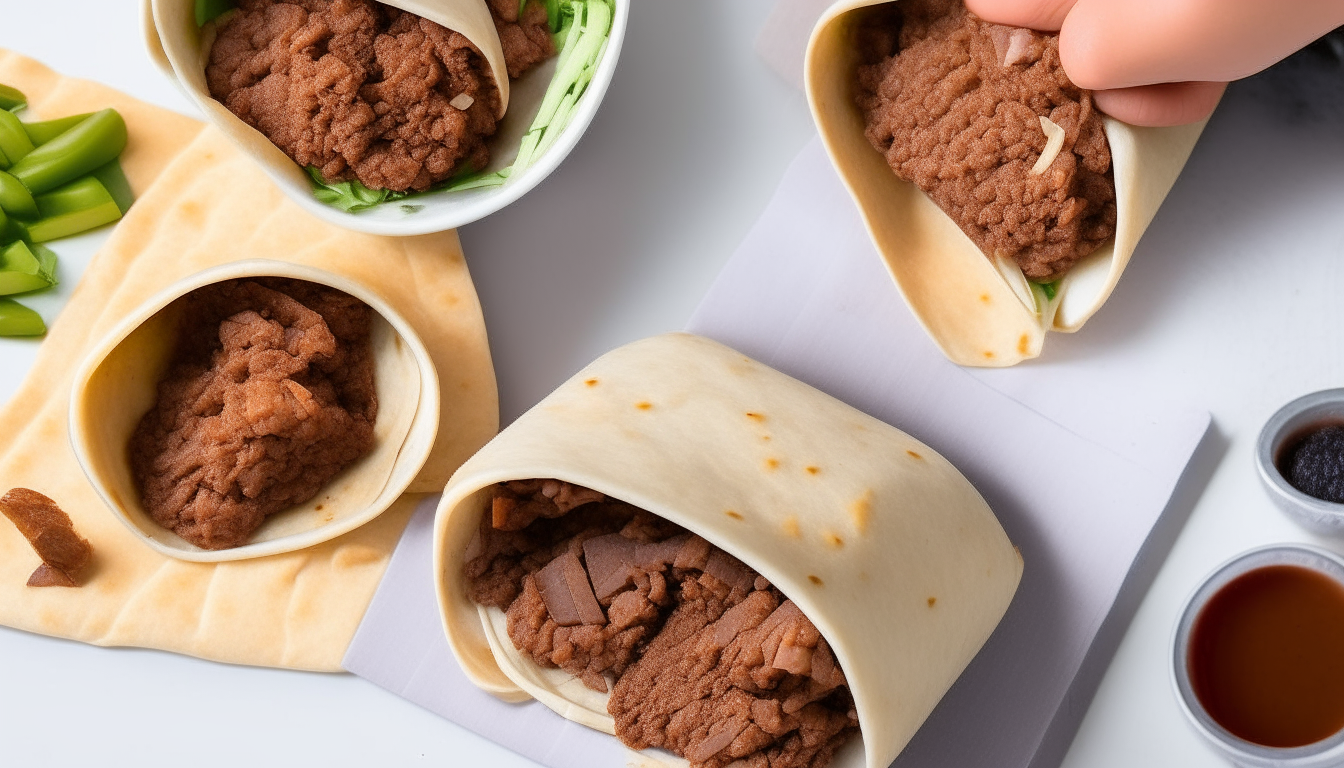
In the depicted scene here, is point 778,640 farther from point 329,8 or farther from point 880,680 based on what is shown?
point 329,8

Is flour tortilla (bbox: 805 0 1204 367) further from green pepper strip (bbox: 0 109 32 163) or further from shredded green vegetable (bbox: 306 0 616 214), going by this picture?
green pepper strip (bbox: 0 109 32 163)

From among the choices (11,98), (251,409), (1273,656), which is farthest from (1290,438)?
(11,98)

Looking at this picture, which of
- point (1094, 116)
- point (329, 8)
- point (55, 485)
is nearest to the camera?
point (1094, 116)

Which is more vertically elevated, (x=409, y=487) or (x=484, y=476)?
(x=484, y=476)

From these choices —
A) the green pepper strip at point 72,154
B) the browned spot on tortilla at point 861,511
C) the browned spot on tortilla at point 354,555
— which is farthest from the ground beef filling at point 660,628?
the green pepper strip at point 72,154

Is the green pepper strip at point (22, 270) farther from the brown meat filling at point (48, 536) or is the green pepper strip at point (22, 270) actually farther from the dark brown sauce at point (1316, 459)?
the dark brown sauce at point (1316, 459)

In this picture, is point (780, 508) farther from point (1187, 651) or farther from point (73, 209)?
point (73, 209)

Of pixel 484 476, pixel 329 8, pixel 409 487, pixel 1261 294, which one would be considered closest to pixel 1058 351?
pixel 1261 294

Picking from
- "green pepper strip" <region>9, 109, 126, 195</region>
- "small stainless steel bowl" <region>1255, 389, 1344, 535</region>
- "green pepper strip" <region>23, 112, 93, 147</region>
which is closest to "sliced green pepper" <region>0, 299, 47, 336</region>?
"green pepper strip" <region>9, 109, 126, 195</region>
